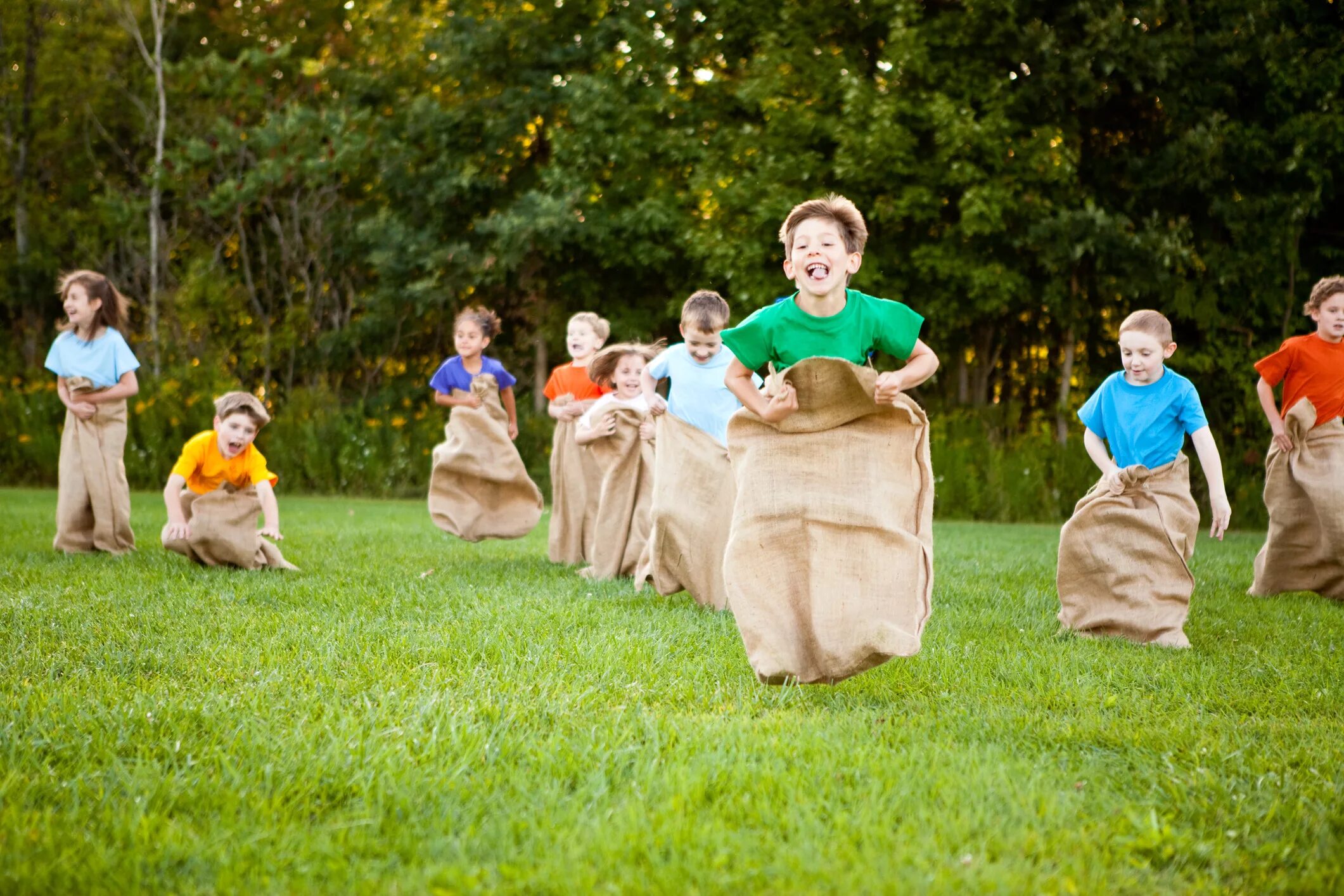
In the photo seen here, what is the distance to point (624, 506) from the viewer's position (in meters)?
8.83

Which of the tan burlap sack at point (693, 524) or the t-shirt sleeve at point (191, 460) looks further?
the t-shirt sleeve at point (191, 460)

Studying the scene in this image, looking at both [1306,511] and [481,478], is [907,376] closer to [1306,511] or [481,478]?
[1306,511]

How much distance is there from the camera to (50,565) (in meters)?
8.38

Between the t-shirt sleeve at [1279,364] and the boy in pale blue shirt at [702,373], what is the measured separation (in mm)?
3882

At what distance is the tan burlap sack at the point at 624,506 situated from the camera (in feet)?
28.7

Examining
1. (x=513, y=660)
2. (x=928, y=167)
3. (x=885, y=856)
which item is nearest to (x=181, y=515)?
(x=513, y=660)

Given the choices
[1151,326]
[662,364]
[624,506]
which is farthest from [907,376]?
[624,506]

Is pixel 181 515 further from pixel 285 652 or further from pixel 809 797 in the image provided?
pixel 809 797

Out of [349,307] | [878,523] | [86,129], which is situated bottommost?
[878,523]

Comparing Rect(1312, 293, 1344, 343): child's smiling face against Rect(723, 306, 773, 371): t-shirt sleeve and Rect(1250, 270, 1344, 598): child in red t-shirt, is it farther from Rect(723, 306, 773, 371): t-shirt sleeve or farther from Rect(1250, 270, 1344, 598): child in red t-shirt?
Rect(723, 306, 773, 371): t-shirt sleeve

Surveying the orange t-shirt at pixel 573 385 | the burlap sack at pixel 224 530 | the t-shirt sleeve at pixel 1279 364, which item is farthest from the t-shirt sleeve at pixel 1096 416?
the burlap sack at pixel 224 530

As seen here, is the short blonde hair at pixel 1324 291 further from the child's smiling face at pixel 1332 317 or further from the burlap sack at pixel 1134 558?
the burlap sack at pixel 1134 558

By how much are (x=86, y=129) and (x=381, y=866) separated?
94.7 ft

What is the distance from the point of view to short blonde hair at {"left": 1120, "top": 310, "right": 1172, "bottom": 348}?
21.8 ft
